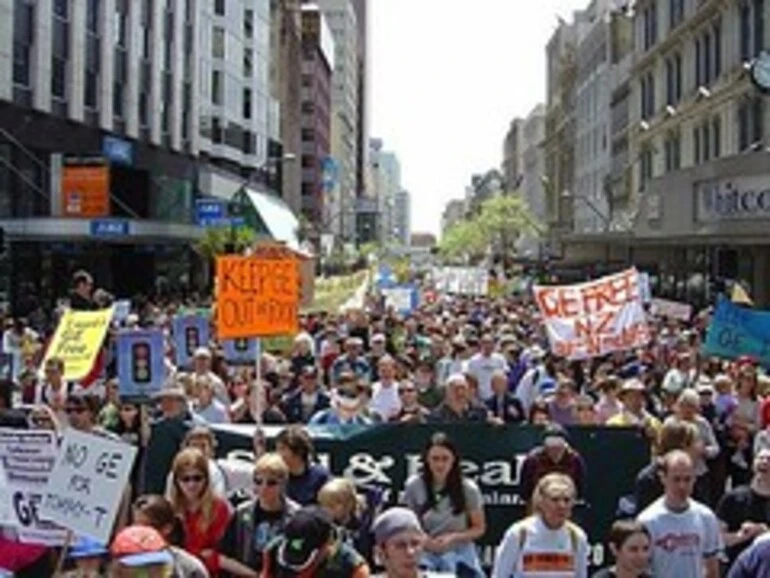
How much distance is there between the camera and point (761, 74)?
36562 mm

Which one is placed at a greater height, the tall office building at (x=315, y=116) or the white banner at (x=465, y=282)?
the tall office building at (x=315, y=116)

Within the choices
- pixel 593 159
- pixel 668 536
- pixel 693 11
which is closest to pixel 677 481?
pixel 668 536

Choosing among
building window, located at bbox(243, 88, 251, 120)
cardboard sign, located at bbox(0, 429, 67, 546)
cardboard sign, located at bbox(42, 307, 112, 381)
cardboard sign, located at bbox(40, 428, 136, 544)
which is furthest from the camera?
A: building window, located at bbox(243, 88, 251, 120)

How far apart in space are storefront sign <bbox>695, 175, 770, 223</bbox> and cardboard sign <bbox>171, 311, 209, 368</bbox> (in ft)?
58.9

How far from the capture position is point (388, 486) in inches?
406

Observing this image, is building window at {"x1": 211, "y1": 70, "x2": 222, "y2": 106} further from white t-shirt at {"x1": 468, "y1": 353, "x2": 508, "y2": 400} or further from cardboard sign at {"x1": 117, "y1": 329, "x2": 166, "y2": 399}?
cardboard sign at {"x1": 117, "y1": 329, "x2": 166, "y2": 399}

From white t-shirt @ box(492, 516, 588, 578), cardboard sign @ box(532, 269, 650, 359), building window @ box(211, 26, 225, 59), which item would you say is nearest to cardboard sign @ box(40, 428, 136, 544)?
white t-shirt @ box(492, 516, 588, 578)

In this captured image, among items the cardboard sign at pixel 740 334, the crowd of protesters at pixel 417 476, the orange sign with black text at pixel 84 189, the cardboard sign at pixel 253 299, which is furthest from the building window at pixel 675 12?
the cardboard sign at pixel 253 299

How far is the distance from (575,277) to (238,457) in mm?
58022

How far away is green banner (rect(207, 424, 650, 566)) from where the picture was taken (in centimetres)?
1029

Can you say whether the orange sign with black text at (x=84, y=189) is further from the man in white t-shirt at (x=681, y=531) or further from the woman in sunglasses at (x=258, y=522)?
the man in white t-shirt at (x=681, y=531)

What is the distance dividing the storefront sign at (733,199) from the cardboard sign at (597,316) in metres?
16.1

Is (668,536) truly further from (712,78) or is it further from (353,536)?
(712,78)

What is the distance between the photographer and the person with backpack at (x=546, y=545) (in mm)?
7000
